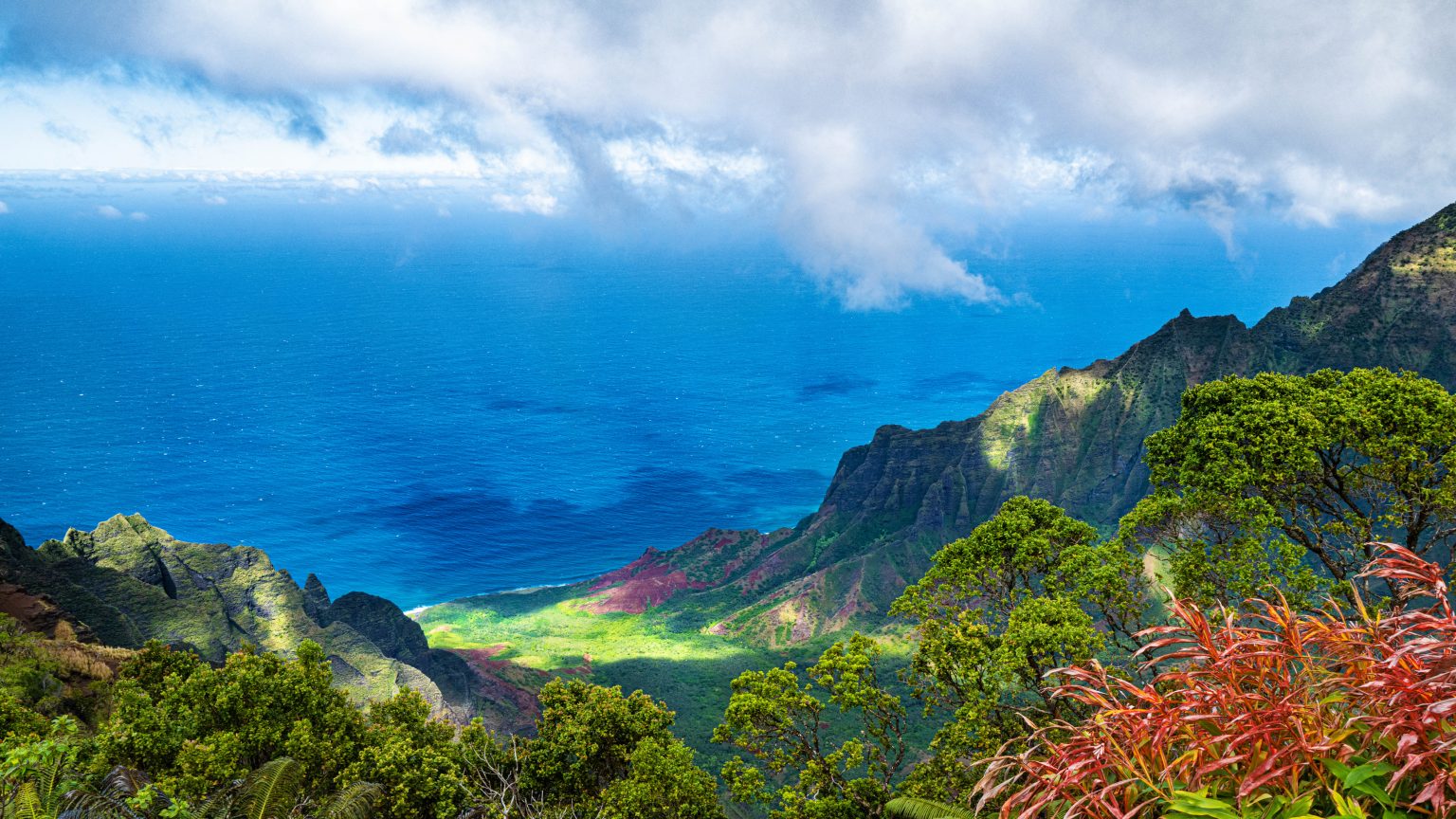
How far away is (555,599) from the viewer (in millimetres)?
133750

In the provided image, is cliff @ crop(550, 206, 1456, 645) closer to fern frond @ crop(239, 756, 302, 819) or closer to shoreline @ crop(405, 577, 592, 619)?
shoreline @ crop(405, 577, 592, 619)

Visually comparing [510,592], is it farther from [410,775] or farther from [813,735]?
[813,735]

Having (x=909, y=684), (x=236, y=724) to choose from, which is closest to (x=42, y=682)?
(x=236, y=724)

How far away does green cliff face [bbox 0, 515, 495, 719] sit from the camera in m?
59.6

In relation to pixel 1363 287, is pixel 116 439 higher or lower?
higher

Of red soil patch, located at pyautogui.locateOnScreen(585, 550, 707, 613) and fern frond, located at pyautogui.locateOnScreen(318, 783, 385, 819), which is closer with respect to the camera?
fern frond, located at pyautogui.locateOnScreen(318, 783, 385, 819)

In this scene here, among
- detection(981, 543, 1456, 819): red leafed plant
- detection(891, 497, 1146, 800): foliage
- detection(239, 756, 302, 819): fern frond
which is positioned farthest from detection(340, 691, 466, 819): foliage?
detection(981, 543, 1456, 819): red leafed plant

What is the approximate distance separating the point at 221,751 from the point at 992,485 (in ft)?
351

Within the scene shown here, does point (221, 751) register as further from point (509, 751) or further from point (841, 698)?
point (841, 698)

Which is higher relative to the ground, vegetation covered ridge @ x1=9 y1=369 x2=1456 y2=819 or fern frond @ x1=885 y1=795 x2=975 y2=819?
vegetation covered ridge @ x1=9 y1=369 x2=1456 y2=819

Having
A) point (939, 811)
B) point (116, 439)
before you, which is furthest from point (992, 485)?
point (116, 439)

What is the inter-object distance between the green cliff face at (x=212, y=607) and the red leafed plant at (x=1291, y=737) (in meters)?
61.0

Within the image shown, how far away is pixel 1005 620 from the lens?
3428 centimetres

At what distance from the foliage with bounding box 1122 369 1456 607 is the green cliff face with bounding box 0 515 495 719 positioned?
5688 cm
